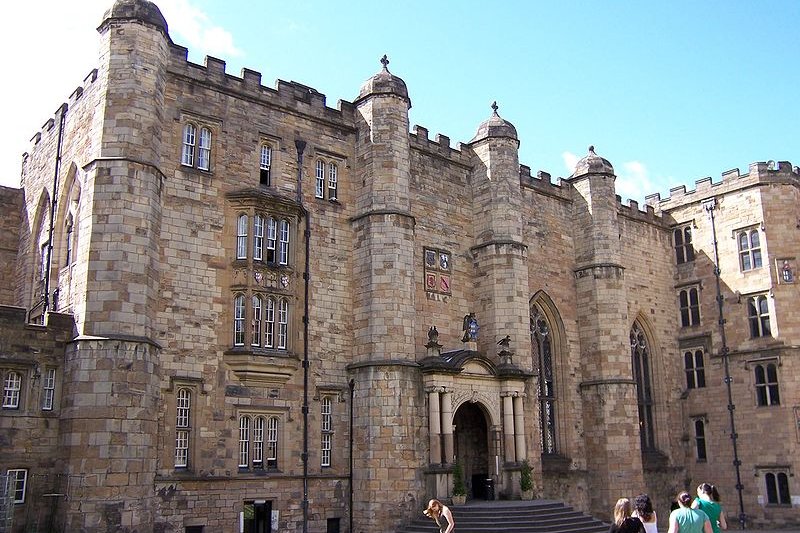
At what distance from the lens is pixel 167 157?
22.4 m

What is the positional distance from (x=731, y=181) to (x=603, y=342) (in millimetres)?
10493

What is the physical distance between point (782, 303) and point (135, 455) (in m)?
26.9

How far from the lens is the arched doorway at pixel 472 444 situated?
27234mm

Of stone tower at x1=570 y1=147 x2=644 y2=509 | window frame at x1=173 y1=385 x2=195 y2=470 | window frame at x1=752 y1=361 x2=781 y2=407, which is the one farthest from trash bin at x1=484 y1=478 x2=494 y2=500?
window frame at x1=752 y1=361 x2=781 y2=407

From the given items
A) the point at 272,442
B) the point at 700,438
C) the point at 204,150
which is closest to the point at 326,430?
the point at 272,442

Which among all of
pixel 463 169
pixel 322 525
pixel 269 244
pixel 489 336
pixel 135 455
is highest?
pixel 463 169

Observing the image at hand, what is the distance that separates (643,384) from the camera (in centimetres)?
3559

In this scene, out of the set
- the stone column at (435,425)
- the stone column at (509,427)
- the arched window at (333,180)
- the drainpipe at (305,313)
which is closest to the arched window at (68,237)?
the drainpipe at (305,313)

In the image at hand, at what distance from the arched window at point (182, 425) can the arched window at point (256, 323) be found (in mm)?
2396

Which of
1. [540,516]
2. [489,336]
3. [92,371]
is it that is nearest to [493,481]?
[540,516]

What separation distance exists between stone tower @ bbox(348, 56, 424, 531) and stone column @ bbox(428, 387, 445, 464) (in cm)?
34

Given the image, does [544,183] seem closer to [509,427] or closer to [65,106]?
[509,427]

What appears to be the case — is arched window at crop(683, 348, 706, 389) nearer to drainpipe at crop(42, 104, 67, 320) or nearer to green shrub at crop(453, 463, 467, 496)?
green shrub at crop(453, 463, 467, 496)

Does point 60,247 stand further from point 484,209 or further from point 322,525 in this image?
point 484,209
